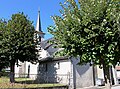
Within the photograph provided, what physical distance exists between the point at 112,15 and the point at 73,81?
1250 cm

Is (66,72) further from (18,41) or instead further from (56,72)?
(18,41)

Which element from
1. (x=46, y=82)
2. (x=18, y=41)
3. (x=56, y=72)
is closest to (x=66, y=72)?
(x=56, y=72)

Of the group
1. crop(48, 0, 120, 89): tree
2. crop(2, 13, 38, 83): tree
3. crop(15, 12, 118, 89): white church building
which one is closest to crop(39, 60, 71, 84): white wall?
crop(15, 12, 118, 89): white church building

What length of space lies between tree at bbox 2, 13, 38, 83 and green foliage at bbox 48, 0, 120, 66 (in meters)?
12.1

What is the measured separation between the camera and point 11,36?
22.1 meters

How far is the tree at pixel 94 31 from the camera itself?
32.2 ft

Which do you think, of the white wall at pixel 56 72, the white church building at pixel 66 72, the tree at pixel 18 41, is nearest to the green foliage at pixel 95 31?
the white church building at pixel 66 72

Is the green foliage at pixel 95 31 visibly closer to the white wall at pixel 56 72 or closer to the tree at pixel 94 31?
the tree at pixel 94 31

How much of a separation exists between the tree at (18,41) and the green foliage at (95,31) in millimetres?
12072

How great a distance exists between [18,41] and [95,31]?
13904mm

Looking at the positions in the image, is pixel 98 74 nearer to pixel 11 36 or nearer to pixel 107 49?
pixel 11 36

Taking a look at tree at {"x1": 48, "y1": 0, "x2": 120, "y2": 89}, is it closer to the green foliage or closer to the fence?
the green foliage

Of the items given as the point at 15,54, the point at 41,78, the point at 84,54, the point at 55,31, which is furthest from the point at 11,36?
the point at 84,54

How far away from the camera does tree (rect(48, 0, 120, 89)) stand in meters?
9.81
